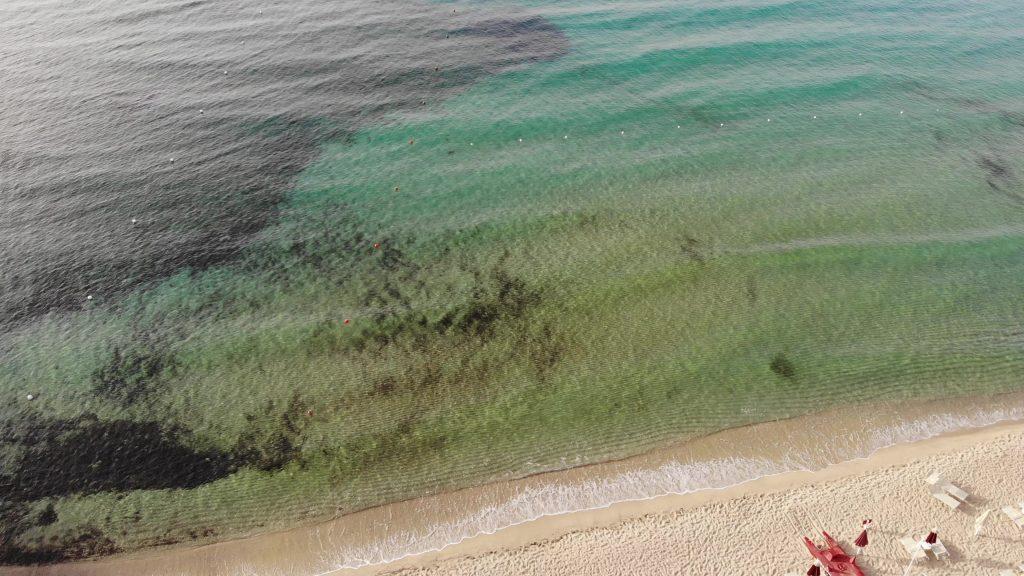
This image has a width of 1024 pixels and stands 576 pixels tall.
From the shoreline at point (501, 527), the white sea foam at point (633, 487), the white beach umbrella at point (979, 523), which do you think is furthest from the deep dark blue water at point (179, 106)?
the white beach umbrella at point (979, 523)

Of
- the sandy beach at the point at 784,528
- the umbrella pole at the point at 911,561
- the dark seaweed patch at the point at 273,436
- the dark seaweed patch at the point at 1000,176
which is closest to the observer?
the umbrella pole at the point at 911,561

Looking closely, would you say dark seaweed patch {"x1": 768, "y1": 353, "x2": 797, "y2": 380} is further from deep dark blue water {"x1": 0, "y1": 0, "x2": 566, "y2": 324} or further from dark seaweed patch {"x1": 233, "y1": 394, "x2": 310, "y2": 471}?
deep dark blue water {"x1": 0, "y1": 0, "x2": 566, "y2": 324}

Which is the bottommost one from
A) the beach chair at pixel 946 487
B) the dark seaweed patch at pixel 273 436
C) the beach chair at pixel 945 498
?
the beach chair at pixel 945 498

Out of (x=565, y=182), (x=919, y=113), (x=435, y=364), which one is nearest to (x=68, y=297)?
(x=435, y=364)

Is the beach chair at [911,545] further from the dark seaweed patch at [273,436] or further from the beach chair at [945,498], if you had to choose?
the dark seaweed patch at [273,436]

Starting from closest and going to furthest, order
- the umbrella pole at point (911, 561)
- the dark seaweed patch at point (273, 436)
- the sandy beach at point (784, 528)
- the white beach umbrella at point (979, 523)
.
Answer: the umbrella pole at point (911, 561), the sandy beach at point (784, 528), the white beach umbrella at point (979, 523), the dark seaweed patch at point (273, 436)

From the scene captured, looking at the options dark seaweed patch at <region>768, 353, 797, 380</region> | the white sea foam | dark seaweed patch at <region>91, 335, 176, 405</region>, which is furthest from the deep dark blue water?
dark seaweed patch at <region>768, 353, 797, 380</region>

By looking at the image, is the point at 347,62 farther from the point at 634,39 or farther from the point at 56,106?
the point at 634,39
